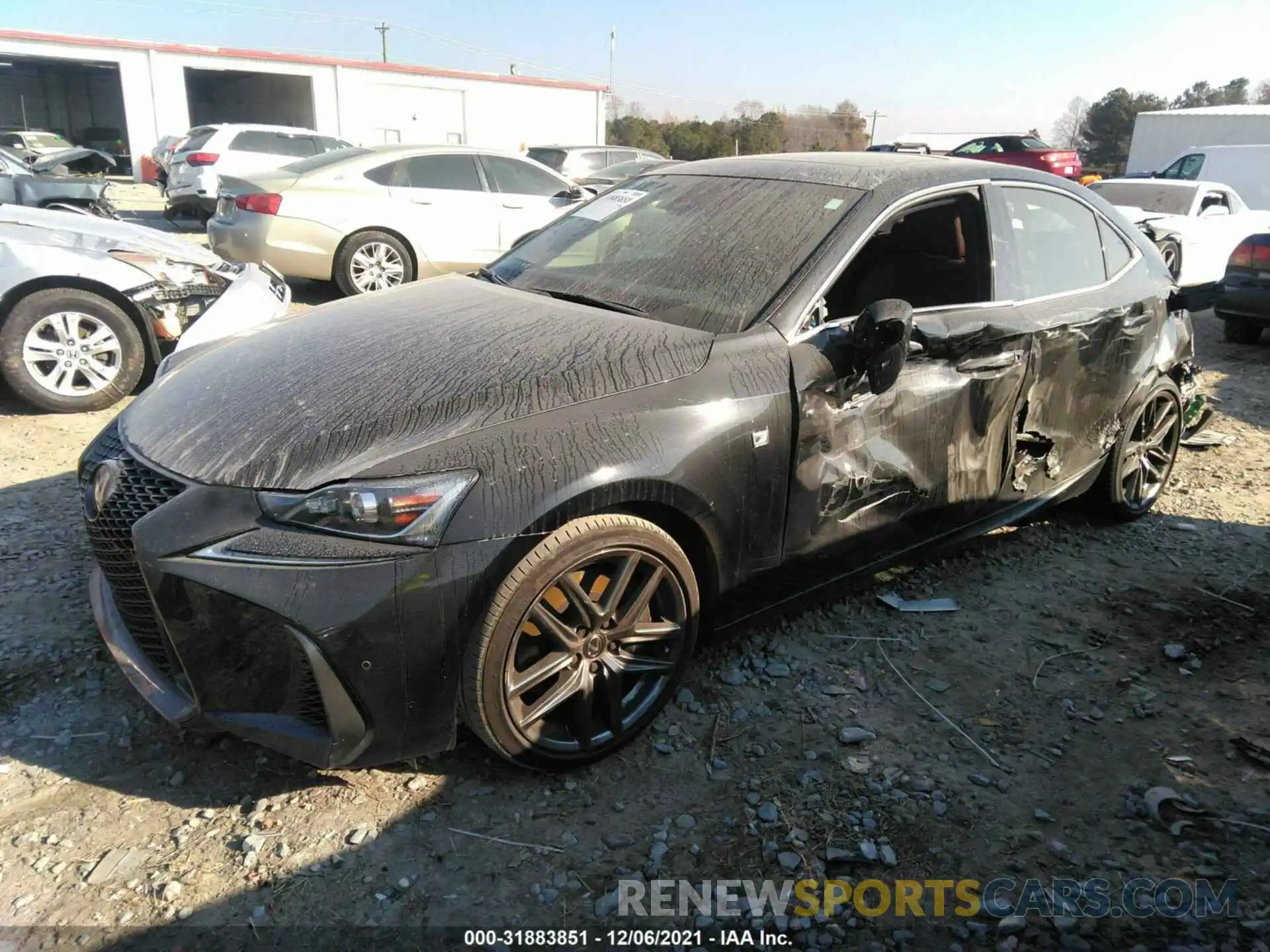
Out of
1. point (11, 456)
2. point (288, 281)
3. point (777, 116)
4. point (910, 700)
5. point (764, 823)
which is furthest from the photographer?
point (777, 116)

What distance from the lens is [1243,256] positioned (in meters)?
8.48

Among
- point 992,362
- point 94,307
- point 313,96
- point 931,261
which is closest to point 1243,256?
point 931,261

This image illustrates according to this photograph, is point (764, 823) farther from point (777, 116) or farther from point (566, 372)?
point (777, 116)

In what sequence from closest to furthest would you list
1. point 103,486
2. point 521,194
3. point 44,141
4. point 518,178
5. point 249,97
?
point 103,486, point 521,194, point 518,178, point 44,141, point 249,97

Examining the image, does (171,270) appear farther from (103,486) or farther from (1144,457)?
(1144,457)

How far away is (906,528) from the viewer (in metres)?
3.21

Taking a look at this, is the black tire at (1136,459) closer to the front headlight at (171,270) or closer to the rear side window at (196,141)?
the front headlight at (171,270)

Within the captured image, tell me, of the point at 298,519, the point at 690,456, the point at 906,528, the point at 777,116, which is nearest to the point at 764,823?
the point at 690,456

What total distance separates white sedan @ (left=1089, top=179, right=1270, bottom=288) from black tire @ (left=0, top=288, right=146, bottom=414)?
10409 millimetres

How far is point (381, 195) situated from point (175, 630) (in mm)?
6975

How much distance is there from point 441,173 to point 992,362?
692cm

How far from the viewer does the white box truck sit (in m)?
26.0

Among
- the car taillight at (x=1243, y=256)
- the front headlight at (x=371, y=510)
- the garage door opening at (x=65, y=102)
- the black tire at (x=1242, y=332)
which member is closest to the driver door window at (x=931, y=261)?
the front headlight at (x=371, y=510)

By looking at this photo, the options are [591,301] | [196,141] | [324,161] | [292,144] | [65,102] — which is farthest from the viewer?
[65,102]
